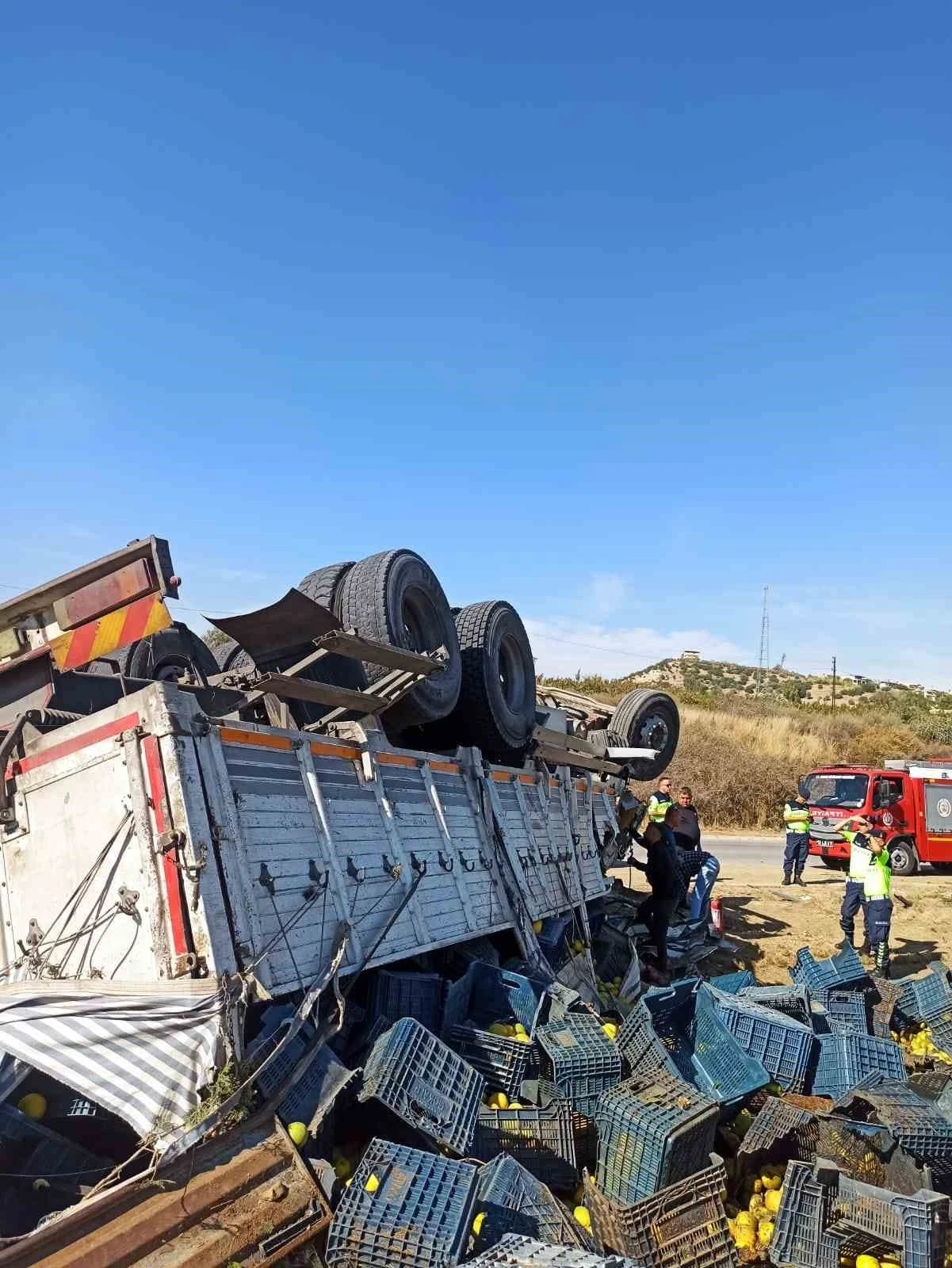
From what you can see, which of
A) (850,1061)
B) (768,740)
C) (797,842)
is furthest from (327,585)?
(768,740)

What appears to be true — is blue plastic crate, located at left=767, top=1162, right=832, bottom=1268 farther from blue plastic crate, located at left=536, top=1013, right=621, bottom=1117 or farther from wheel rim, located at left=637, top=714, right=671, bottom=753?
wheel rim, located at left=637, top=714, right=671, bottom=753

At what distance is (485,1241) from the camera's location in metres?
3.46

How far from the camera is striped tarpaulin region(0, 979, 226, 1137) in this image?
357cm

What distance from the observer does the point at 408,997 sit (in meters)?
4.93

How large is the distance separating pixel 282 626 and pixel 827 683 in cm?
6130

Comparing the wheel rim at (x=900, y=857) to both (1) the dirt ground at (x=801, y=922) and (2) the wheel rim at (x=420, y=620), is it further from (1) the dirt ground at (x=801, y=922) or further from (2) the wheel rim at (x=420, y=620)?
(2) the wheel rim at (x=420, y=620)

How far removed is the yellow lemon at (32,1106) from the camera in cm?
396

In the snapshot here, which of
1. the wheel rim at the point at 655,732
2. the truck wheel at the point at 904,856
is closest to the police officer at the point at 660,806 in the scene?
the wheel rim at the point at 655,732

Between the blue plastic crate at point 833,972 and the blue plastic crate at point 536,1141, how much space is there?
10.2 feet

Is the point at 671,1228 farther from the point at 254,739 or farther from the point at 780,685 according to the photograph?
the point at 780,685

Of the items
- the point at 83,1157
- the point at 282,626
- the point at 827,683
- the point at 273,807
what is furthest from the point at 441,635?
the point at 827,683

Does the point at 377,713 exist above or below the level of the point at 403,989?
above

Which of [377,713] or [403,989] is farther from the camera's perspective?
[377,713]

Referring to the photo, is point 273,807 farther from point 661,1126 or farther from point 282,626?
point 661,1126
